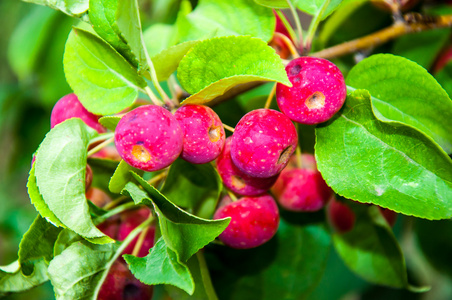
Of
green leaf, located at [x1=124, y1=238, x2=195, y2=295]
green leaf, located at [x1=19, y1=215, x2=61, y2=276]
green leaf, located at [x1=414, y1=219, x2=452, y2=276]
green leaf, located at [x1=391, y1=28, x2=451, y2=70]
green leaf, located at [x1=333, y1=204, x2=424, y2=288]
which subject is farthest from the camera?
green leaf, located at [x1=414, y1=219, x2=452, y2=276]

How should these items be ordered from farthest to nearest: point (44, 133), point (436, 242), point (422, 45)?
point (44, 133) < point (436, 242) < point (422, 45)

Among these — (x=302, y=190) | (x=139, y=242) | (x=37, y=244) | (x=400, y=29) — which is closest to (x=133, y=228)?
(x=139, y=242)

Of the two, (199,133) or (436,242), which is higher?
(199,133)

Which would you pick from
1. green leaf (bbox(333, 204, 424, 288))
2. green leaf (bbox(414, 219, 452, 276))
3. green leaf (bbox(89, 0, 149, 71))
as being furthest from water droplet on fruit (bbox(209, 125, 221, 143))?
green leaf (bbox(414, 219, 452, 276))

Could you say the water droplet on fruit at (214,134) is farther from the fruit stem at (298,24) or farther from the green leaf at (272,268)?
the green leaf at (272,268)

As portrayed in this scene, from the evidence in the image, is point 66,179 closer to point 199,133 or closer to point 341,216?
point 199,133

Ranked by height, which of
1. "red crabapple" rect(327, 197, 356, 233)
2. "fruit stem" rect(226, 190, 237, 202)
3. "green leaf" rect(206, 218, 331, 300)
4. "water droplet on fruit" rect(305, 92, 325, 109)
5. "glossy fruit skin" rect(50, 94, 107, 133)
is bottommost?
"green leaf" rect(206, 218, 331, 300)

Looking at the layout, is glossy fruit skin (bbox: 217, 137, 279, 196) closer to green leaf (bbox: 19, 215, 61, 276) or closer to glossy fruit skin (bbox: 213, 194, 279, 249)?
glossy fruit skin (bbox: 213, 194, 279, 249)
